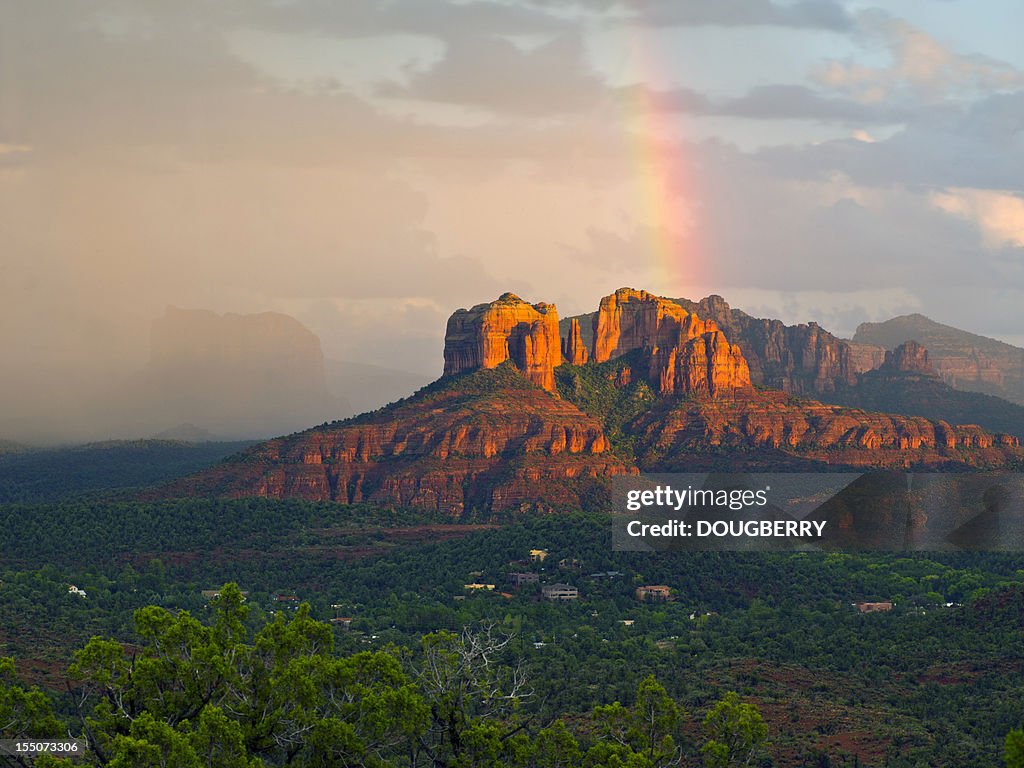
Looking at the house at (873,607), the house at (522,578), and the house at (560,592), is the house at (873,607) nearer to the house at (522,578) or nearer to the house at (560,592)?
the house at (560,592)

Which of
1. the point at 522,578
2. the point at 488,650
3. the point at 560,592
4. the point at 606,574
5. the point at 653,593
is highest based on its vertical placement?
the point at 488,650

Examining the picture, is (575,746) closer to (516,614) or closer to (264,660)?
(264,660)

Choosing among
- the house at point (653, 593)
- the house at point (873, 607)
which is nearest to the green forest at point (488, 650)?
the house at point (653, 593)

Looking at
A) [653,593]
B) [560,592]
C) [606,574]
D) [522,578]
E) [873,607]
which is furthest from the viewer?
[522,578]

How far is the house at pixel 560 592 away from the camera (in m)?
164

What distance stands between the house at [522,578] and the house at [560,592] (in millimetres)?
3231

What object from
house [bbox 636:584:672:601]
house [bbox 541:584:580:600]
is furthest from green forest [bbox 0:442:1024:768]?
house [bbox 541:584:580:600]

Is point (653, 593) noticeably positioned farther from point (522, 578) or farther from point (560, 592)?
point (522, 578)

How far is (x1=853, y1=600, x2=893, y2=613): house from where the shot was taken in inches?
6009

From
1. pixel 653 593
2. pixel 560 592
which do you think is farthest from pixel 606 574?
pixel 653 593

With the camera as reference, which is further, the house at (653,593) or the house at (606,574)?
the house at (606,574)

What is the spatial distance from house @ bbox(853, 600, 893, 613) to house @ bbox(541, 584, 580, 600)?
93.0 ft

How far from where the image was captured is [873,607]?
15462 centimetres

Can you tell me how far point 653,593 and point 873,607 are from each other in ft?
74.3
